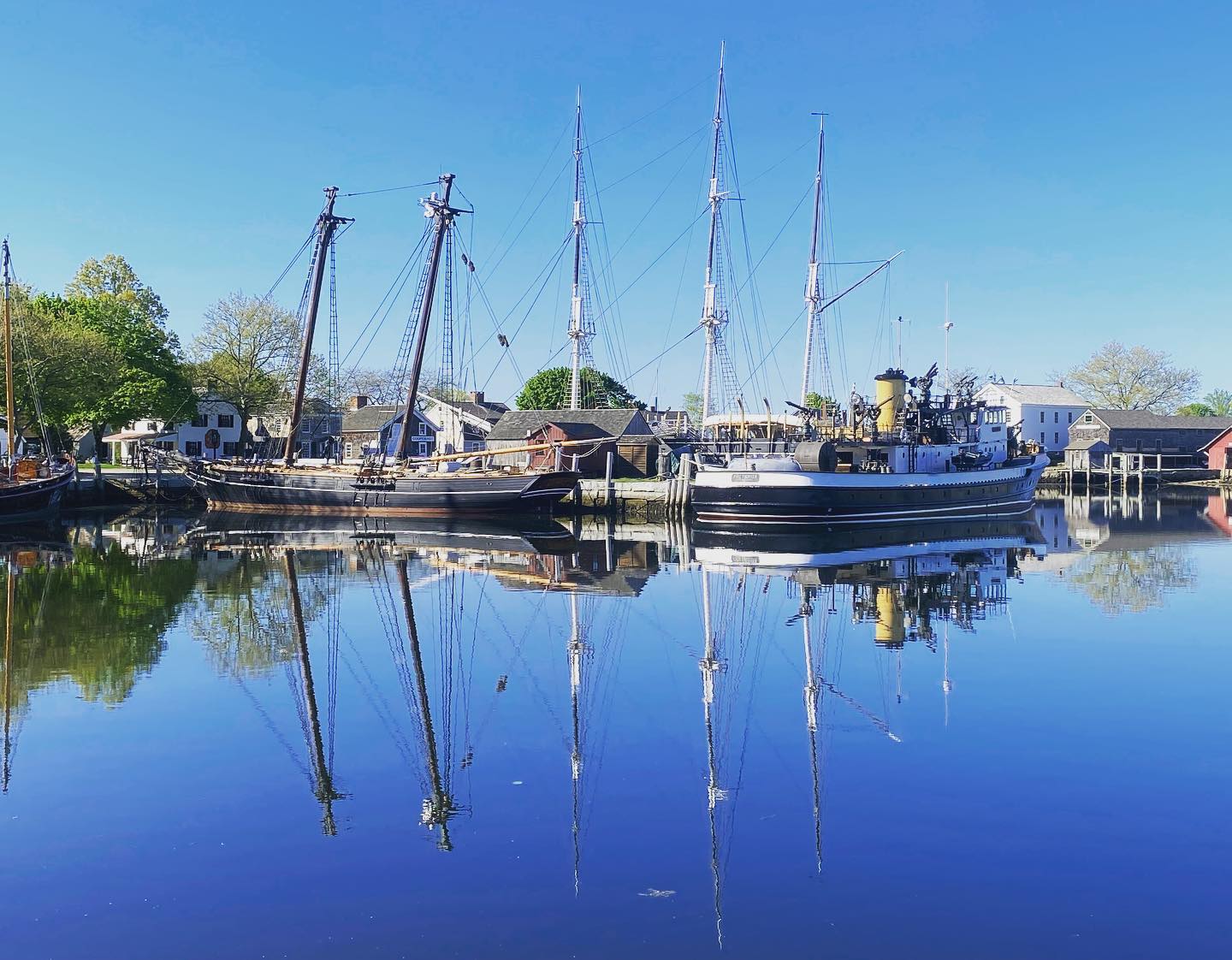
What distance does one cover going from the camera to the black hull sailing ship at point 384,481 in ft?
159

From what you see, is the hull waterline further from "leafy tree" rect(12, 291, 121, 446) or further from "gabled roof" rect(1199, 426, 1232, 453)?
"gabled roof" rect(1199, 426, 1232, 453)

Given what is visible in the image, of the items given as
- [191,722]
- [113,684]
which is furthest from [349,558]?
[191,722]

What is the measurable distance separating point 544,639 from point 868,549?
728 inches

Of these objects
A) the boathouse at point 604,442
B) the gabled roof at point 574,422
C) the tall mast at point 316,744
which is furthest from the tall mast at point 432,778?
the gabled roof at point 574,422

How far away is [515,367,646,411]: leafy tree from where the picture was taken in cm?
8494

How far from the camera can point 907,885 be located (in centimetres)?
819

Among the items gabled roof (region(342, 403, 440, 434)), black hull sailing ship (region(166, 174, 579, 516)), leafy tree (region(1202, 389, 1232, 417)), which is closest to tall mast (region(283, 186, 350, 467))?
black hull sailing ship (region(166, 174, 579, 516))

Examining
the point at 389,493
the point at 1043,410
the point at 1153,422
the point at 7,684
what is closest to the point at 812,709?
the point at 7,684

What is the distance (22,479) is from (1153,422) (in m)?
87.7

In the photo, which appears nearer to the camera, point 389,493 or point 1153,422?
point 389,493

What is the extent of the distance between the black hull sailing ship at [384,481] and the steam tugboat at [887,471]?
8990 mm

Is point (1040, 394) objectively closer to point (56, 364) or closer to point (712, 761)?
point (56, 364)

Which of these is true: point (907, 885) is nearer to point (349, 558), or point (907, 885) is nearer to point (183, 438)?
point (349, 558)

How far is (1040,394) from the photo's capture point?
341 ft
